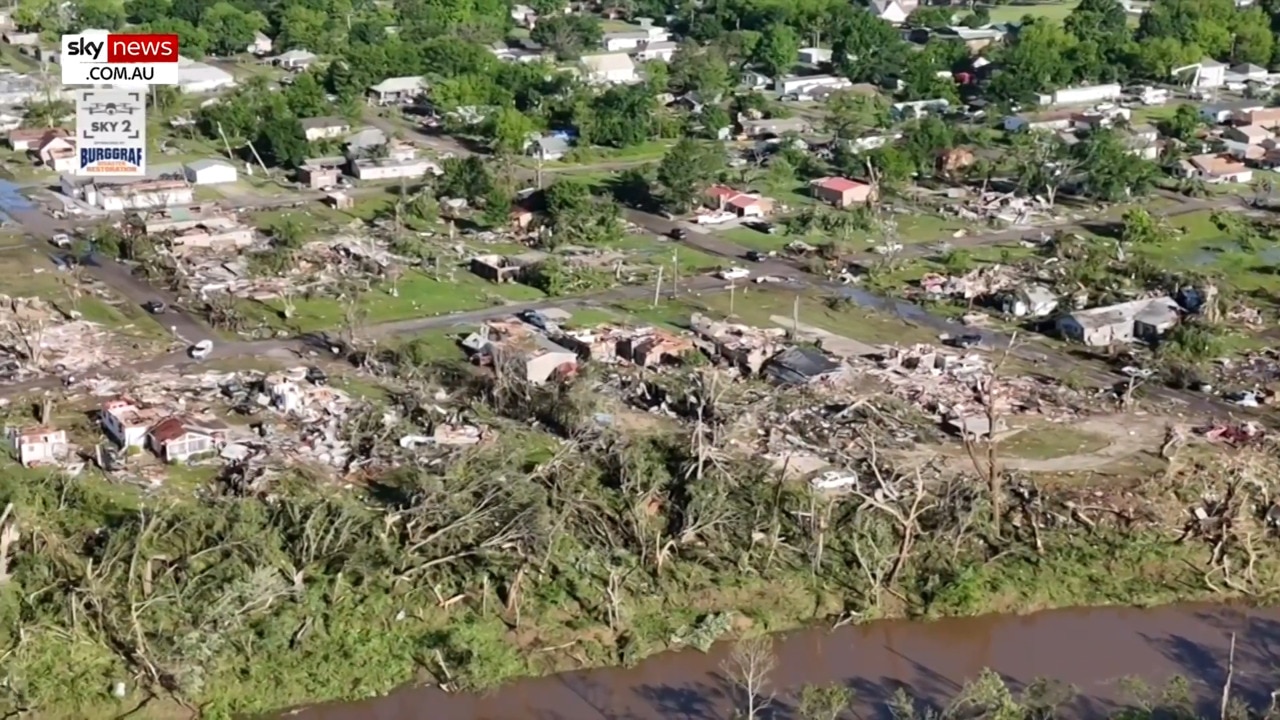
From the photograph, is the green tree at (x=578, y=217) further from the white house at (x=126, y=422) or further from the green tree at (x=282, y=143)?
the white house at (x=126, y=422)


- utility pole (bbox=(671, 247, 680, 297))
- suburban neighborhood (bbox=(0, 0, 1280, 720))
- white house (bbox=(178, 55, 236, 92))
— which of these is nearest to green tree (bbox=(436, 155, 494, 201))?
suburban neighborhood (bbox=(0, 0, 1280, 720))

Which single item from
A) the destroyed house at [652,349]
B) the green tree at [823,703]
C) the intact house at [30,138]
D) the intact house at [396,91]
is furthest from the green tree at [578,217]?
the green tree at [823,703]

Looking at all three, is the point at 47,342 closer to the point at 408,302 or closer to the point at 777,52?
the point at 408,302

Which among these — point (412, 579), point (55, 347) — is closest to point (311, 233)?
point (55, 347)

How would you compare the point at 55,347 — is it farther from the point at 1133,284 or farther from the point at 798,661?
the point at 1133,284

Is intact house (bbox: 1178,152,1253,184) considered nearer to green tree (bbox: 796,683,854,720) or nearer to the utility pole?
the utility pole

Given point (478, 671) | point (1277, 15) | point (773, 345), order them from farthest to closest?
point (1277, 15) → point (773, 345) → point (478, 671)

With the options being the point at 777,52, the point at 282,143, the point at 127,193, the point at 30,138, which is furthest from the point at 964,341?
the point at 30,138
